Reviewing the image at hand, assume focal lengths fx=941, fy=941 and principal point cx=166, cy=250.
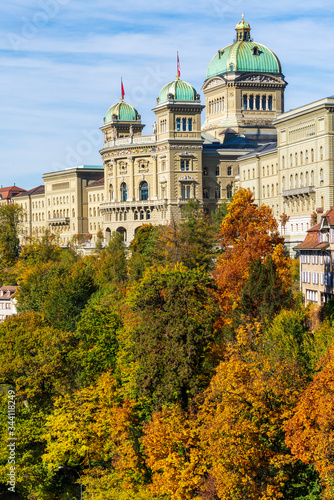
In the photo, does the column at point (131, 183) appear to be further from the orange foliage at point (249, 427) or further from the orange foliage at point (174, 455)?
the orange foliage at point (249, 427)

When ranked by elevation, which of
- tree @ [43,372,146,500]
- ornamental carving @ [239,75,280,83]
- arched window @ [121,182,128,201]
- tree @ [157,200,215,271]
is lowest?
tree @ [43,372,146,500]

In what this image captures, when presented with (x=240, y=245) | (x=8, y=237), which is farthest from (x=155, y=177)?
(x=240, y=245)

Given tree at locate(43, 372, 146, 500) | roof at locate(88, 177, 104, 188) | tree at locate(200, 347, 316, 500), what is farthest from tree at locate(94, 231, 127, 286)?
roof at locate(88, 177, 104, 188)

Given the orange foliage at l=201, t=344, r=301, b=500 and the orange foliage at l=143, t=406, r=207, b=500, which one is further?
the orange foliage at l=143, t=406, r=207, b=500

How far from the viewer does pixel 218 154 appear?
150000 millimetres

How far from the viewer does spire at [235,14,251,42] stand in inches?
6722

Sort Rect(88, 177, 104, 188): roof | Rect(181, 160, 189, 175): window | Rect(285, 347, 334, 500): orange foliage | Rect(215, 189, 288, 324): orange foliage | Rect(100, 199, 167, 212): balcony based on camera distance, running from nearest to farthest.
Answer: Rect(285, 347, 334, 500): orange foliage
Rect(215, 189, 288, 324): orange foliage
Rect(181, 160, 189, 175): window
Rect(100, 199, 167, 212): balcony
Rect(88, 177, 104, 188): roof

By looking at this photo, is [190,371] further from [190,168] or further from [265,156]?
[190,168]

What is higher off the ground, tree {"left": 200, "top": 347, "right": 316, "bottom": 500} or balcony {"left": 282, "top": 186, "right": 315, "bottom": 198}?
balcony {"left": 282, "top": 186, "right": 315, "bottom": 198}

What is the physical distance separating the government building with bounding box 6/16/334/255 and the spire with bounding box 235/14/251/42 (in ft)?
0.70

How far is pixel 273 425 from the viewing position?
46.2 meters

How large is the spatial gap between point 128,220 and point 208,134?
2378cm

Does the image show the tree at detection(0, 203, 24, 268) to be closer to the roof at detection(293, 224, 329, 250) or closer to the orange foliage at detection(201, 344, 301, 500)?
the roof at detection(293, 224, 329, 250)

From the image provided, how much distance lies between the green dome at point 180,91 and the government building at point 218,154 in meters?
0.15
